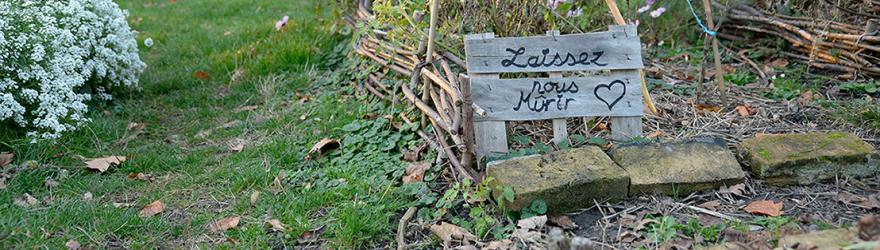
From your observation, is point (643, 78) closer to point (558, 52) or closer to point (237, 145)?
point (558, 52)

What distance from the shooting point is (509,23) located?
144 inches

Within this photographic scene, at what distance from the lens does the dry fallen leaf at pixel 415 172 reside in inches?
128

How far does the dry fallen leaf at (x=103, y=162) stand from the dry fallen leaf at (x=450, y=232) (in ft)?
6.23

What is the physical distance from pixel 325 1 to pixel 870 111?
457 cm

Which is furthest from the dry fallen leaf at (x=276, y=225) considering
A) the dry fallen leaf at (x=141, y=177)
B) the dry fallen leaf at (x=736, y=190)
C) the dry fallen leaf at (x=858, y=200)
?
the dry fallen leaf at (x=858, y=200)

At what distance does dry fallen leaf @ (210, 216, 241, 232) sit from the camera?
304 centimetres

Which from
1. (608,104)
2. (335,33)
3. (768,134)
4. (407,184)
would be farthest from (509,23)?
(335,33)

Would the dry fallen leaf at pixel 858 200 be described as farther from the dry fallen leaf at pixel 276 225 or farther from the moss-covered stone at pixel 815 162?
the dry fallen leaf at pixel 276 225

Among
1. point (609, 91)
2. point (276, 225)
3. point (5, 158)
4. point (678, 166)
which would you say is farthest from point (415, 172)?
point (5, 158)

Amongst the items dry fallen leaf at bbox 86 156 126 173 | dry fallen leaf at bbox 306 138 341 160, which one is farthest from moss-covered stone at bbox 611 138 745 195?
dry fallen leaf at bbox 86 156 126 173

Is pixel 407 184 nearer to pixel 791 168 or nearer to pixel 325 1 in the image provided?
pixel 791 168

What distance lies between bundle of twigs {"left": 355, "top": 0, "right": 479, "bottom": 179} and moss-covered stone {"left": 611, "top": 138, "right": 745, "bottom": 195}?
2.09 ft

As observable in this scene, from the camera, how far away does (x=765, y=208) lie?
8.84ft

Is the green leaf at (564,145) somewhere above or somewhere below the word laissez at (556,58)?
below
